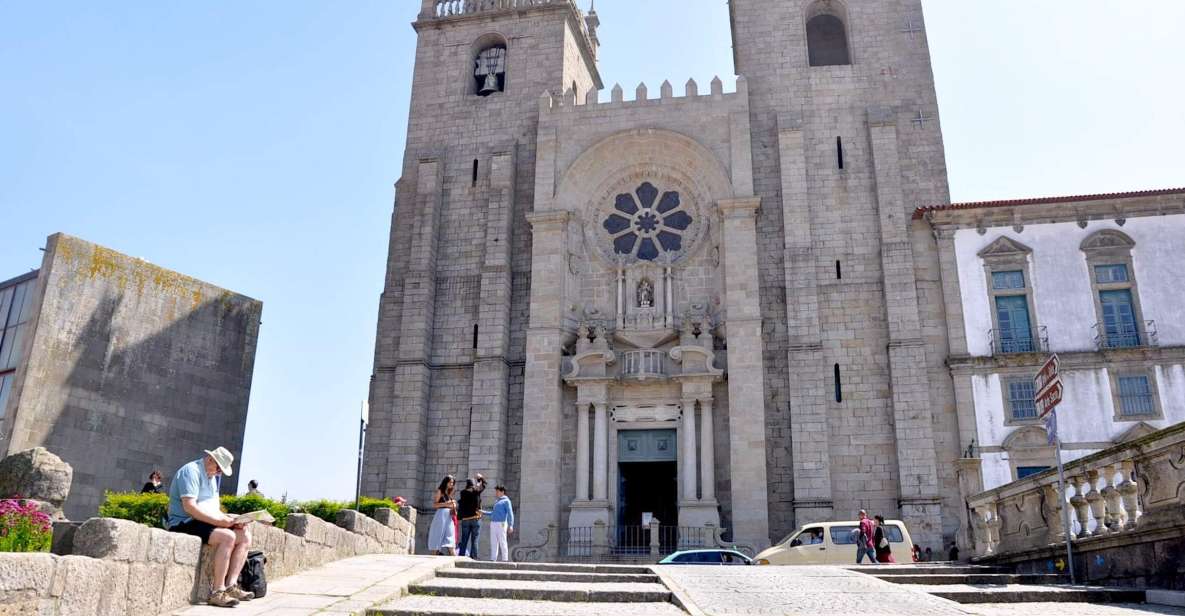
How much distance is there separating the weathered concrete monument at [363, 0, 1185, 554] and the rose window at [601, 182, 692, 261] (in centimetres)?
9

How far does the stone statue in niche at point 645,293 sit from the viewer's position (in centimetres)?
2414

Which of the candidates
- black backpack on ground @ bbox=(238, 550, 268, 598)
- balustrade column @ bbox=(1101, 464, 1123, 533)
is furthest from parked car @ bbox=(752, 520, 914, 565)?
black backpack on ground @ bbox=(238, 550, 268, 598)

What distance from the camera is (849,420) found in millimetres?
22047

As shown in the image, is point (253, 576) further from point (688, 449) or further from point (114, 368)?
point (114, 368)

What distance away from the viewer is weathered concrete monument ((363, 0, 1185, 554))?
2128cm

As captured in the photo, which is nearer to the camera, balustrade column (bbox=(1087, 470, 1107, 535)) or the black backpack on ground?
the black backpack on ground

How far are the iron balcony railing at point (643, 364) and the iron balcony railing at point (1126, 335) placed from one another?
33.7 feet

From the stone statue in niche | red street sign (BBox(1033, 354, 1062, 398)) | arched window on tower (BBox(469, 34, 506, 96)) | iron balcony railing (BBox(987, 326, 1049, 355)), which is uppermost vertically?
arched window on tower (BBox(469, 34, 506, 96))

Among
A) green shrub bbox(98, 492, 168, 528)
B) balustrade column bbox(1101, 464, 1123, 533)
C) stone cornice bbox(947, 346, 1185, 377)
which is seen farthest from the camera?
stone cornice bbox(947, 346, 1185, 377)

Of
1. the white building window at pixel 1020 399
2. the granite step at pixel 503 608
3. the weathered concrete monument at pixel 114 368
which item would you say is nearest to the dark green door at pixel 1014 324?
the white building window at pixel 1020 399

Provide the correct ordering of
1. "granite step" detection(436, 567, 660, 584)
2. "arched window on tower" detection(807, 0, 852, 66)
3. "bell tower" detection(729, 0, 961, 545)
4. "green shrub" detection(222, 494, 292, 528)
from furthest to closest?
"arched window on tower" detection(807, 0, 852, 66) < "bell tower" detection(729, 0, 961, 545) < "green shrub" detection(222, 494, 292, 528) < "granite step" detection(436, 567, 660, 584)

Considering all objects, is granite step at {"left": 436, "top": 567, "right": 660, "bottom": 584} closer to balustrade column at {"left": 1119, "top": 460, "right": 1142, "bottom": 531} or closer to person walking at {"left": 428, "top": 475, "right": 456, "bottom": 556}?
person walking at {"left": 428, "top": 475, "right": 456, "bottom": 556}

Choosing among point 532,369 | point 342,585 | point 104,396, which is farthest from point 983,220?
point 104,396

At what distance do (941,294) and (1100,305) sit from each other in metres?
Result: 3.59
